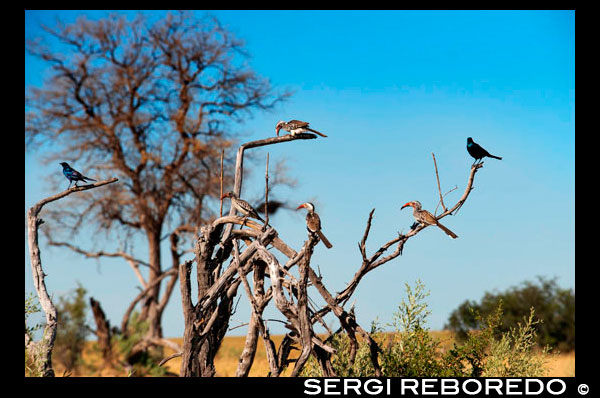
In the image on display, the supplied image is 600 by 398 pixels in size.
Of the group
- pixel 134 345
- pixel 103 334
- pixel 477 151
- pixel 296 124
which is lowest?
pixel 134 345

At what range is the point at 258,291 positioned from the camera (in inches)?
264

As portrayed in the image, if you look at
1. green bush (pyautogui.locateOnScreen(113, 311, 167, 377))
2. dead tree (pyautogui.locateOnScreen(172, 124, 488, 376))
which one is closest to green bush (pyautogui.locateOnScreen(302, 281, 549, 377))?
dead tree (pyautogui.locateOnScreen(172, 124, 488, 376))

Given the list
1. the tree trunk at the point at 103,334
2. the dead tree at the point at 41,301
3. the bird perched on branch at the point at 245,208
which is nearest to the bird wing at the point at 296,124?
the bird perched on branch at the point at 245,208

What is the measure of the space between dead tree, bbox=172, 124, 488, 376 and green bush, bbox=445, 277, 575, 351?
1687cm

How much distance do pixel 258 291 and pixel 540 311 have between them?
2001 centimetres

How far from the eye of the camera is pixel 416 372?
7.00 metres

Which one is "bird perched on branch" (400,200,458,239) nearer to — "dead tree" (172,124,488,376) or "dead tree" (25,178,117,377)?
"dead tree" (172,124,488,376)

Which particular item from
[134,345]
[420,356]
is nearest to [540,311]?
[134,345]

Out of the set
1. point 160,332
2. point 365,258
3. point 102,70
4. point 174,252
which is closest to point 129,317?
point 160,332

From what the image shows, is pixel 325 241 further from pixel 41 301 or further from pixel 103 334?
pixel 103 334

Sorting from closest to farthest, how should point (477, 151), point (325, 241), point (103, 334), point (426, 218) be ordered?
point (325, 241)
point (426, 218)
point (477, 151)
point (103, 334)

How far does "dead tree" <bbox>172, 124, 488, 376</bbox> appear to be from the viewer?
5457 millimetres

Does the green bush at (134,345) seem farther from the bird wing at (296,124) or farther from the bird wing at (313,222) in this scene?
the bird wing at (313,222)

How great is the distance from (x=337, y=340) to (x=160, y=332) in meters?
17.0
